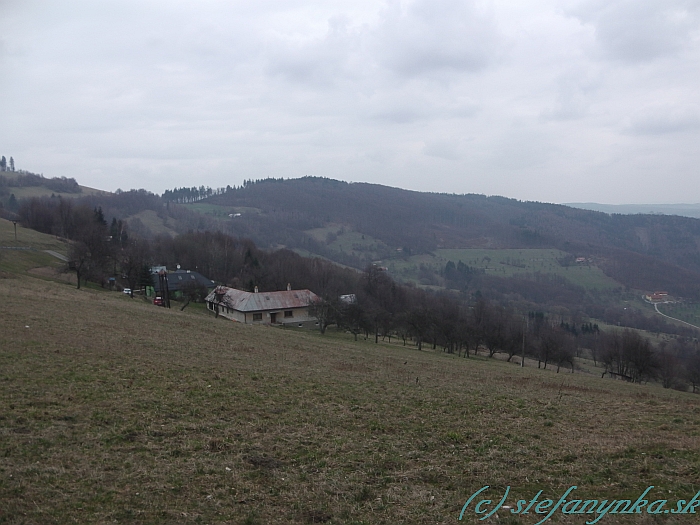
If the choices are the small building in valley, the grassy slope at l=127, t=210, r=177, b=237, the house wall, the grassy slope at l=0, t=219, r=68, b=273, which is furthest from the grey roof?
the grassy slope at l=127, t=210, r=177, b=237

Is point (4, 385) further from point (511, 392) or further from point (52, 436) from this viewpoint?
Answer: point (511, 392)

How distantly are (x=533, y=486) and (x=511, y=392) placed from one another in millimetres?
9480

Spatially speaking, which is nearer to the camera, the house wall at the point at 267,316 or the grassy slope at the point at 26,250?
the grassy slope at the point at 26,250

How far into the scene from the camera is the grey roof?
201 feet

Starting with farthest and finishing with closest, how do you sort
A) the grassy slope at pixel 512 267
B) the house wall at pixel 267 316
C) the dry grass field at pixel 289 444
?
the grassy slope at pixel 512 267 → the house wall at pixel 267 316 → the dry grass field at pixel 289 444

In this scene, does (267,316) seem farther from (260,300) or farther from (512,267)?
(512,267)

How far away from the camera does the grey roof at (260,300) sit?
61.3m

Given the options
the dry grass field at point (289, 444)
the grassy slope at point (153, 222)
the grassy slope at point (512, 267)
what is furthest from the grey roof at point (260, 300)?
the grassy slope at point (153, 222)

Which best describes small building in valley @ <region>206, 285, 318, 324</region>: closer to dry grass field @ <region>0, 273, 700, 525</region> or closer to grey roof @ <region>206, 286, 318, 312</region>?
grey roof @ <region>206, 286, 318, 312</region>

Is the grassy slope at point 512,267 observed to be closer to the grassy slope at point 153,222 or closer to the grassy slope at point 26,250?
the grassy slope at point 153,222

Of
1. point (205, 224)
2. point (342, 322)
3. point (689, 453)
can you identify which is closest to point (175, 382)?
point (689, 453)

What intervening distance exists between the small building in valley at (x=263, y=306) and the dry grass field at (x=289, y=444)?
1699 inches

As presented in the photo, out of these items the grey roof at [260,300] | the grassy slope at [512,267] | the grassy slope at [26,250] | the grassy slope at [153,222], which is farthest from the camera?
the grassy slope at [512,267]

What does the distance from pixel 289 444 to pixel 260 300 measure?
175 feet
